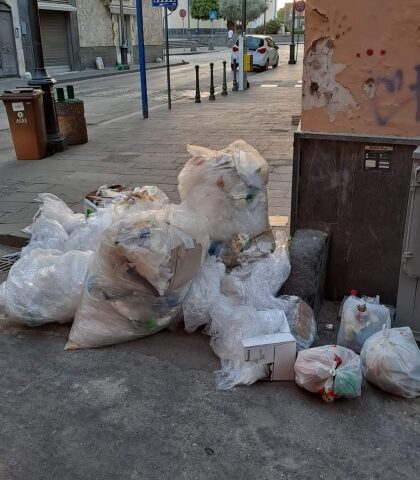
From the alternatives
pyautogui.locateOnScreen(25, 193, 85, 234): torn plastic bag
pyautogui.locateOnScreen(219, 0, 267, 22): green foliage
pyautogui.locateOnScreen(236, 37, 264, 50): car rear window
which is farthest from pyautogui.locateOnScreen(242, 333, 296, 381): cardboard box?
pyautogui.locateOnScreen(219, 0, 267, 22): green foliage

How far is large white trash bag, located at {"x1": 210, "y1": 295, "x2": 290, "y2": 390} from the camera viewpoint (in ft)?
9.33

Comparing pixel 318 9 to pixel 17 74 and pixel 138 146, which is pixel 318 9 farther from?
pixel 17 74

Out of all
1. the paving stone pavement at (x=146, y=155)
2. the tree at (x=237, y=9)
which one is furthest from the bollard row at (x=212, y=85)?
the tree at (x=237, y=9)

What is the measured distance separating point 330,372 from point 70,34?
98.7 feet

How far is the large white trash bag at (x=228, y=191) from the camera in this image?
12.3 feet

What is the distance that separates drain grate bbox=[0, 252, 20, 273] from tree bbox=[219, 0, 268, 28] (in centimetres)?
6205

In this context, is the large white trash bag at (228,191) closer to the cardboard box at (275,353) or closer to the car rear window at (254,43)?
the cardboard box at (275,353)

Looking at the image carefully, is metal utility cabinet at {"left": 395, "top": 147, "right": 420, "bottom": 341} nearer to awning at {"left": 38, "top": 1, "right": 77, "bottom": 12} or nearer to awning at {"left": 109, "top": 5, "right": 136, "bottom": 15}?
awning at {"left": 38, "top": 1, "right": 77, "bottom": 12}

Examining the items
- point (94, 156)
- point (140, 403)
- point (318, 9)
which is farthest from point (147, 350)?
point (94, 156)

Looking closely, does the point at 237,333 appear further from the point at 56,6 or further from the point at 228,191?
the point at 56,6

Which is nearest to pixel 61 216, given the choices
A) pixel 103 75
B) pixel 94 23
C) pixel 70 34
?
pixel 103 75

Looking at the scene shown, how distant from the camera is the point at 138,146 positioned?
893 cm

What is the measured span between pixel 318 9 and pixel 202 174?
131cm

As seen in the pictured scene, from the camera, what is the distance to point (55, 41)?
28.3m
